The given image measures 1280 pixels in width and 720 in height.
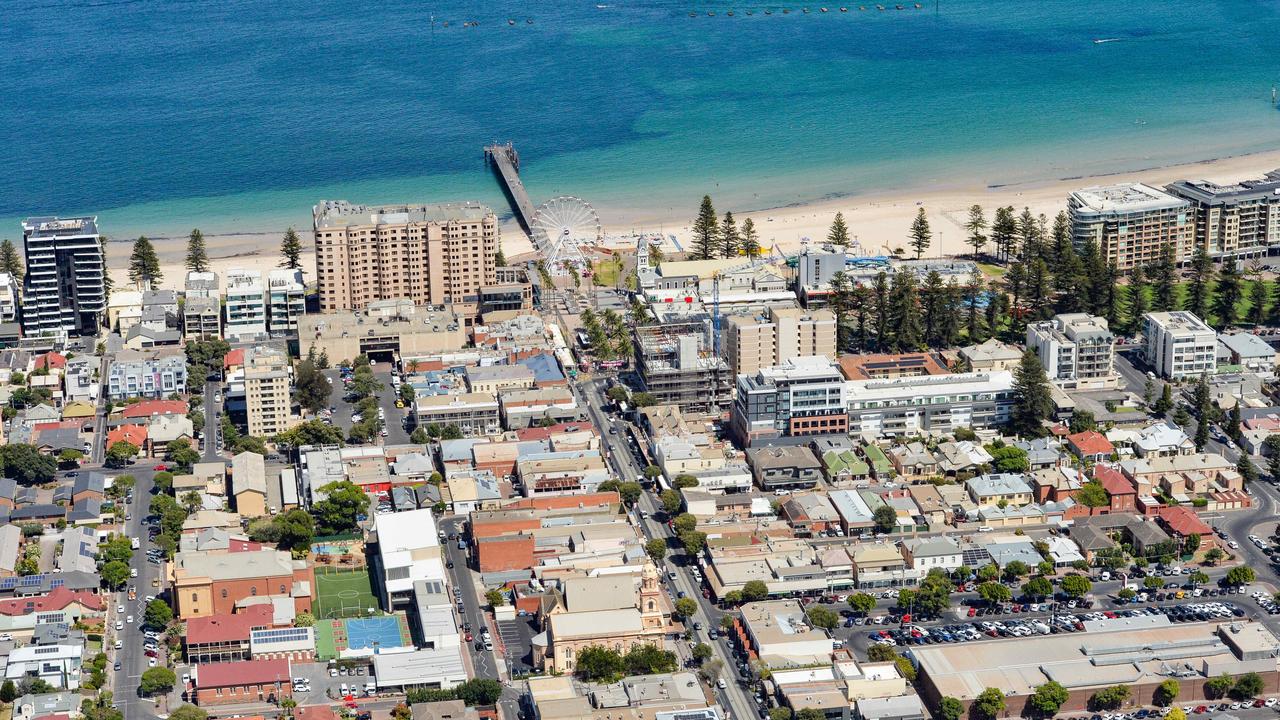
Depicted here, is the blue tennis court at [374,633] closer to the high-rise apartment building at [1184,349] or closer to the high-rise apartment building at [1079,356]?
the high-rise apartment building at [1079,356]

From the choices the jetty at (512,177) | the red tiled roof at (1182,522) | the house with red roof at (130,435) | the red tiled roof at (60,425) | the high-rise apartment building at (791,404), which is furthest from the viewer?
the jetty at (512,177)

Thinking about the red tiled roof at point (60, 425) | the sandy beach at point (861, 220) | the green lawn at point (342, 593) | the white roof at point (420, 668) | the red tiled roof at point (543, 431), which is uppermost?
the sandy beach at point (861, 220)

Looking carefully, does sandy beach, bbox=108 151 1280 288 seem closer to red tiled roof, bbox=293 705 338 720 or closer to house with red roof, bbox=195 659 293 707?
house with red roof, bbox=195 659 293 707

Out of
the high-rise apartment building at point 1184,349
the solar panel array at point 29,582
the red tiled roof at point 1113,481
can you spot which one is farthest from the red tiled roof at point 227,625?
the high-rise apartment building at point 1184,349

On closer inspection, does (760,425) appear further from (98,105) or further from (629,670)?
(98,105)

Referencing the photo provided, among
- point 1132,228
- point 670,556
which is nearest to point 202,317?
point 670,556

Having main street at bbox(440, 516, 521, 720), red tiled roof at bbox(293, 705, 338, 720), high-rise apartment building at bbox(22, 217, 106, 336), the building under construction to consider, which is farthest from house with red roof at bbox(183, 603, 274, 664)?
high-rise apartment building at bbox(22, 217, 106, 336)

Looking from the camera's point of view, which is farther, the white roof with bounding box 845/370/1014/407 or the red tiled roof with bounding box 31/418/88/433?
the red tiled roof with bounding box 31/418/88/433

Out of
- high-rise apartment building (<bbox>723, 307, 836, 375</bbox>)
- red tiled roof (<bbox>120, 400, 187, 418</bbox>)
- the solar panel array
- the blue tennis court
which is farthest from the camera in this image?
high-rise apartment building (<bbox>723, 307, 836, 375</bbox>)
